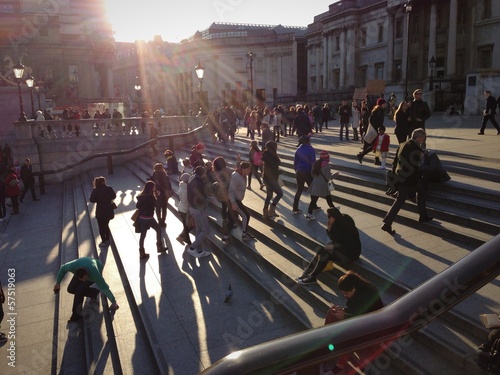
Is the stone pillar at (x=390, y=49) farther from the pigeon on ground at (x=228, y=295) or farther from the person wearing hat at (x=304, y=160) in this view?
the pigeon on ground at (x=228, y=295)

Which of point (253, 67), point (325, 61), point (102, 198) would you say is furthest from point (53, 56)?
point (102, 198)

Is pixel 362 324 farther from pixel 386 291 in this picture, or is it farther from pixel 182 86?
pixel 182 86

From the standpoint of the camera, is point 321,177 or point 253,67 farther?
point 253,67

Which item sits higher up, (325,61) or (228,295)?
(325,61)

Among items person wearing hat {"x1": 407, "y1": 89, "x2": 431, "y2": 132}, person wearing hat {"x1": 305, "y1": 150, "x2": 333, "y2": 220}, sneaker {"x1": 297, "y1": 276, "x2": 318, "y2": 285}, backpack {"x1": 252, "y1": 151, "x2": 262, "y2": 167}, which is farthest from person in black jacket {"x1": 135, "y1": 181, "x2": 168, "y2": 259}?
person wearing hat {"x1": 407, "y1": 89, "x2": 431, "y2": 132}

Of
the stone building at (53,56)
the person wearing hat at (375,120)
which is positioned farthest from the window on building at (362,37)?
the person wearing hat at (375,120)

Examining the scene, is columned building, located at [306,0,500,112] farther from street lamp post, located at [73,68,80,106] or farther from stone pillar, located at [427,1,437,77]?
street lamp post, located at [73,68,80,106]

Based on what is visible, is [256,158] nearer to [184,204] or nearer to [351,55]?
[184,204]

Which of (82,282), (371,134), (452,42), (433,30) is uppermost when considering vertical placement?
(433,30)

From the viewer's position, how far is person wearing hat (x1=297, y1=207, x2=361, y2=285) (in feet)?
22.7

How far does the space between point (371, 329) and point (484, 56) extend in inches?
1702

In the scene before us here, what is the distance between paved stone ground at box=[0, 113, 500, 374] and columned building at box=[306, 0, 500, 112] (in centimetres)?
1889

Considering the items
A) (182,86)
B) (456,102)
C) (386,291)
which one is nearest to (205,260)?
(386,291)

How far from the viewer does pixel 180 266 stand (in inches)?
376
